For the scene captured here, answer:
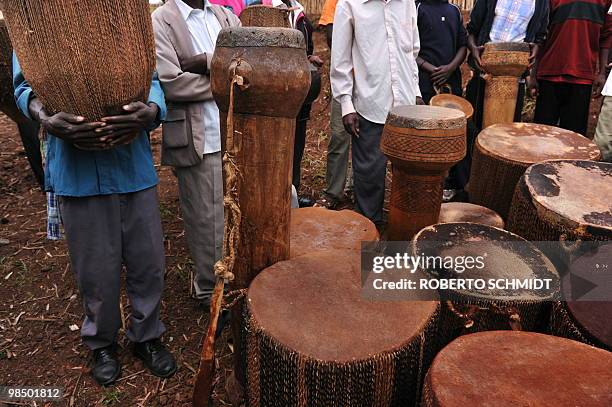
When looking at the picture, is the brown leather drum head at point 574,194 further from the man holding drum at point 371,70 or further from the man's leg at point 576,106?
the man's leg at point 576,106

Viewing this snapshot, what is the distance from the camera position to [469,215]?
2.78m

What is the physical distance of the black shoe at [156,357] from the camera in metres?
2.41

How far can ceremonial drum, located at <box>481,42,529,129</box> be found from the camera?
3799 mm

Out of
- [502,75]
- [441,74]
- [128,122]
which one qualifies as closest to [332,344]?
[128,122]

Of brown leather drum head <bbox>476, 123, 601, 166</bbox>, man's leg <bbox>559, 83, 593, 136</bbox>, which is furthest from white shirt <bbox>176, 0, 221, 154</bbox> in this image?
man's leg <bbox>559, 83, 593, 136</bbox>

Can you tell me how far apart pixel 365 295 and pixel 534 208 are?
1.01 m

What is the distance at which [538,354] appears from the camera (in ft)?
4.65

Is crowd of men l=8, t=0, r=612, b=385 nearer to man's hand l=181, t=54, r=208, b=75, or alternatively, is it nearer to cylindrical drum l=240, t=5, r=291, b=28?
man's hand l=181, t=54, r=208, b=75

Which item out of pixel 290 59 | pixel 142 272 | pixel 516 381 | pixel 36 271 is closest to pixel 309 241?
pixel 142 272

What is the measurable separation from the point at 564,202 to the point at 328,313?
125 centimetres

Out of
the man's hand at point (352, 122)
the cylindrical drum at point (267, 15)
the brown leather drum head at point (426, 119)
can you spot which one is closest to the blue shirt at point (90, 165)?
the cylindrical drum at point (267, 15)

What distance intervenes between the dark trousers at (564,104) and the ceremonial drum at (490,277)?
311 centimetres

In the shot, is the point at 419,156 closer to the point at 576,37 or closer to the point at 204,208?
the point at 204,208

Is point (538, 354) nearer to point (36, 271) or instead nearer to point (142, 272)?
point (142, 272)
